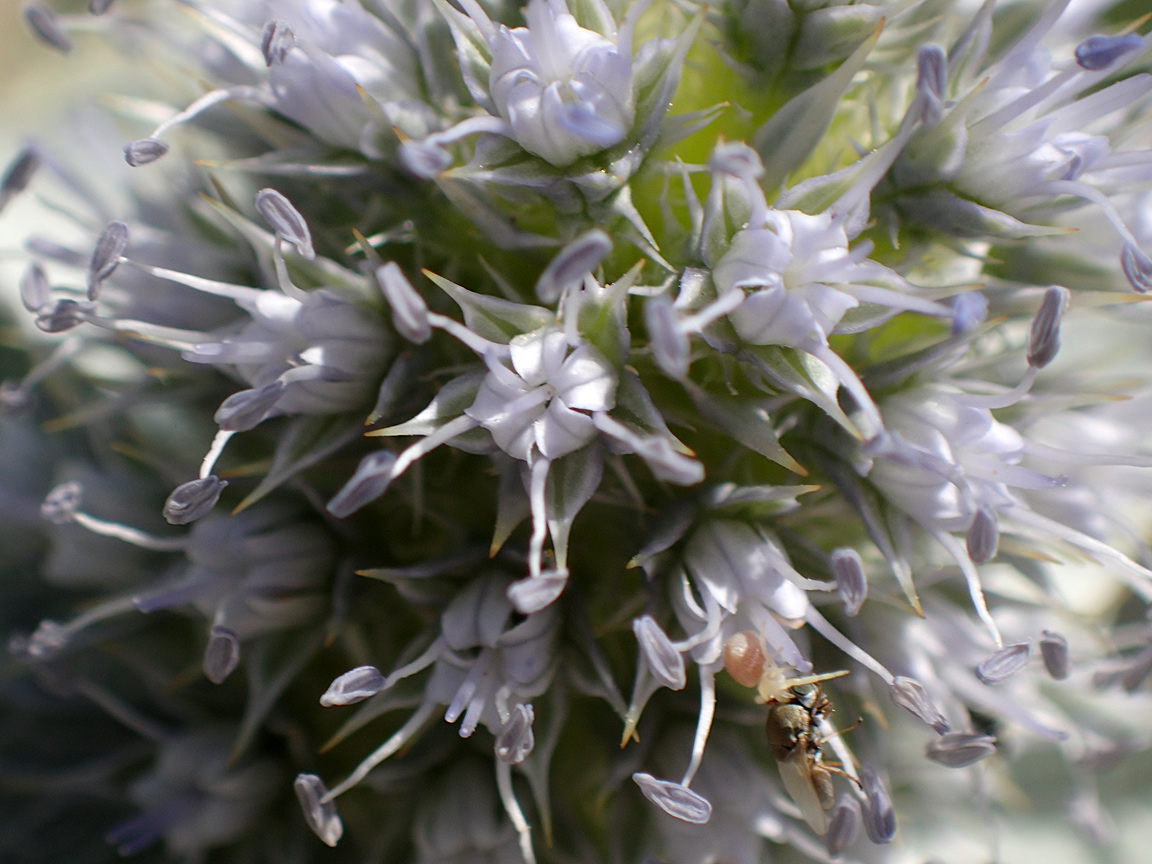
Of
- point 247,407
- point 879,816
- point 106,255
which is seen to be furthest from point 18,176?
point 879,816

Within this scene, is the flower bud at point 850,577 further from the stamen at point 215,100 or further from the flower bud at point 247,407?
the stamen at point 215,100

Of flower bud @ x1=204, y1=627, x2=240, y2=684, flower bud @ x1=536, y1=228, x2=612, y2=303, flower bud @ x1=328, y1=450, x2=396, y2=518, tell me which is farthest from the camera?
flower bud @ x1=204, y1=627, x2=240, y2=684

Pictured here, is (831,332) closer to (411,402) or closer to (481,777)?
(411,402)

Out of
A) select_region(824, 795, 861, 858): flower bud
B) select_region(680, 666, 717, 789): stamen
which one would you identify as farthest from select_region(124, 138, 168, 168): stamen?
select_region(824, 795, 861, 858): flower bud

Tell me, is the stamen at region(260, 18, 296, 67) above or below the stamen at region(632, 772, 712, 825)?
above

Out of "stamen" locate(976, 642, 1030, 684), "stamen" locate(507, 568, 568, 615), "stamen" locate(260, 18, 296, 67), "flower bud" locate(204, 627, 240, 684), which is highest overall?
"stamen" locate(260, 18, 296, 67)

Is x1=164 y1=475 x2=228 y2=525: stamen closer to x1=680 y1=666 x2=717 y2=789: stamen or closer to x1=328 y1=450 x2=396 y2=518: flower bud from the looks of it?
x1=328 y1=450 x2=396 y2=518: flower bud

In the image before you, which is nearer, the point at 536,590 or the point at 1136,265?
the point at 536,590

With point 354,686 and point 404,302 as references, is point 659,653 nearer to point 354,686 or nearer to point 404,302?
point 354,686
